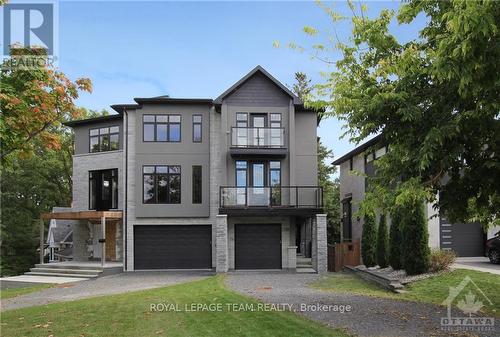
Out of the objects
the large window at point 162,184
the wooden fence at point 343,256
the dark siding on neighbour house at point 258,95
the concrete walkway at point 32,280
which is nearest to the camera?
the concrete walkway at point 32,280

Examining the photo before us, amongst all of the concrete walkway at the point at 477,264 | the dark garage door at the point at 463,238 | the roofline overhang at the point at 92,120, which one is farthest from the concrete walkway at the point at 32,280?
the dark garage door at the point at 463,238

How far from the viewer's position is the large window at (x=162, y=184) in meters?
25.0

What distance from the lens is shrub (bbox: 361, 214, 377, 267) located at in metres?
21.8

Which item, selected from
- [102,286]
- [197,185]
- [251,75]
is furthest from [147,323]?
[251,75]

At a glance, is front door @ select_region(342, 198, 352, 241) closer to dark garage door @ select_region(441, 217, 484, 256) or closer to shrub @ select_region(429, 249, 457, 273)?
dark garage door @ select_region(441, 217, 484, 256)

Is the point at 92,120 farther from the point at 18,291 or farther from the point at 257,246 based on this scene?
the point at 257,246

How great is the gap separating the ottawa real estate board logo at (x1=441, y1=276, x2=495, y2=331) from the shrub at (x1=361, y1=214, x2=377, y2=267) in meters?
7.75

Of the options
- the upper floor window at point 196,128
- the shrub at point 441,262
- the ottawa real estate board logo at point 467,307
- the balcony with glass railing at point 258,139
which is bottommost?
the ottawa real estate board logo at point 467,307

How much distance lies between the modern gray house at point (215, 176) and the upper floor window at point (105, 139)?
134 centimetres

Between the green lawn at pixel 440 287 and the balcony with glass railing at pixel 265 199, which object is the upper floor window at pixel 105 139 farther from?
the green lawn at pixel 440 287

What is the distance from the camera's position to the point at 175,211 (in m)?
24.8

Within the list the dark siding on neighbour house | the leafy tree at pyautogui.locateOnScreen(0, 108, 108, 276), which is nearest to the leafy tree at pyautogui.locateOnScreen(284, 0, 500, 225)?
the dark siding on neighbour house

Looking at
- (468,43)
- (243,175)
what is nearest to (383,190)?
(468,43)

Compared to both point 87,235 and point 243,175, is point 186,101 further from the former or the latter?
point 87,235
